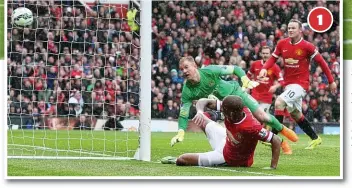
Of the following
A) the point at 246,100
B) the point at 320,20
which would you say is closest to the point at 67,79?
the point at 320,20

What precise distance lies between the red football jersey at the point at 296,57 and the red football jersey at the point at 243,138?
10.9ft

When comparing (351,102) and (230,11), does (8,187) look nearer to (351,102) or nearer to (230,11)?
(351,102)

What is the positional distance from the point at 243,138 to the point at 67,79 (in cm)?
818

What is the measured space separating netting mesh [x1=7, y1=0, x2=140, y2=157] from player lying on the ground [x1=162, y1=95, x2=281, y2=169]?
379cm

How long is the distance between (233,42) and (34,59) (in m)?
5.20

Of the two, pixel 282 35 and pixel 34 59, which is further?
pixel 282 35

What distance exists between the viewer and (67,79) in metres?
18.8

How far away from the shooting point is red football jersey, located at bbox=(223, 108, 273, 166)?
11188 millimetres

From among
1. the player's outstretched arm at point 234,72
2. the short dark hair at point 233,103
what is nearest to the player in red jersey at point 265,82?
the player's outstretched arm at point 234,72

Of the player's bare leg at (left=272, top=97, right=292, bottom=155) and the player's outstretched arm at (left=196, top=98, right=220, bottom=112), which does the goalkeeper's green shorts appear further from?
the player's bare leg at (left=272, top=97, right=292, bottom=155)

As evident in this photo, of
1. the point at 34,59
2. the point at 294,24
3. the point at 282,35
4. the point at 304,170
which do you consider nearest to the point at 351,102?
the point at 304,170

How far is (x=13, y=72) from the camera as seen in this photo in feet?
63.0

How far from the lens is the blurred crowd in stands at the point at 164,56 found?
18.8 m

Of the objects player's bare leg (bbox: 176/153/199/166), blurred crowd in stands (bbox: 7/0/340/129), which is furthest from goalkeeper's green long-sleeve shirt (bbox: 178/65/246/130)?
blurred crowd in stands (bbox: 7/0/340/129)
